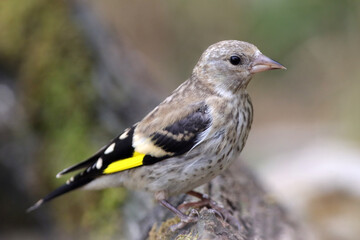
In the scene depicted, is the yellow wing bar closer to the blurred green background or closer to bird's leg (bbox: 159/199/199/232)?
bird's leg (bbox: 159/199/199/232)

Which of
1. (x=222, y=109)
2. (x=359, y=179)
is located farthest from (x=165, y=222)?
(x=359, y=179)

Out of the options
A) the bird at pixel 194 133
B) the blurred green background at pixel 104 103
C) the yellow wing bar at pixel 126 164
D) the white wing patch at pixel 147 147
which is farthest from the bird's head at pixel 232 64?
the blurred green background at pixel 104 103

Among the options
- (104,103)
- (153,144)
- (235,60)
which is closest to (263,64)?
(235,60)

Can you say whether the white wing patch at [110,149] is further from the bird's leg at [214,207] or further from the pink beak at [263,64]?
the pink beak at [263,64]

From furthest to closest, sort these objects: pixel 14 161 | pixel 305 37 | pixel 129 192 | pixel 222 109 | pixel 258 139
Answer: pixel 258 139 < pixel 305 37 < pixel 14 161 < pixel 129 192 < pixel 222 109

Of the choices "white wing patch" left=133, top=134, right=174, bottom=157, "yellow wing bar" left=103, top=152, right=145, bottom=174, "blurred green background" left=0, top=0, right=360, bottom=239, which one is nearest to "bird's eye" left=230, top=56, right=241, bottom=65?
"white wing patch" left=133, top=134, right=174, bottom=157

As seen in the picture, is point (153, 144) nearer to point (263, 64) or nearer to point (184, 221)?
point (184, 221)

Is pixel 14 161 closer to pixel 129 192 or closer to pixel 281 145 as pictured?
pixel 129 192
